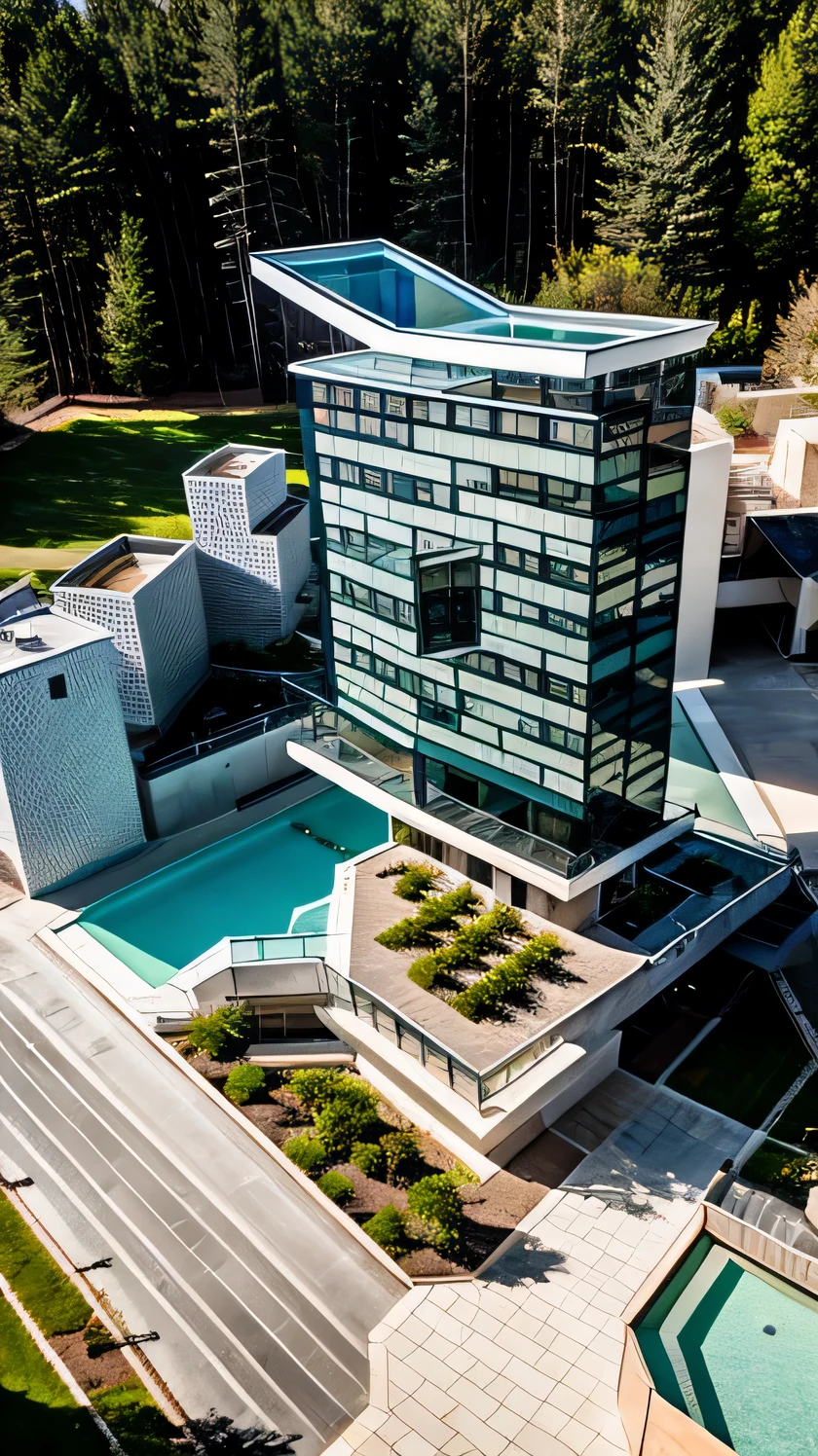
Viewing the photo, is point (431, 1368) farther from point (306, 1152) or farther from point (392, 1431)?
point (306, 1152)

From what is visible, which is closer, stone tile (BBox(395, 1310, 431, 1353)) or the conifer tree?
stone tile (BBox(395, 1310, 431, 1353))

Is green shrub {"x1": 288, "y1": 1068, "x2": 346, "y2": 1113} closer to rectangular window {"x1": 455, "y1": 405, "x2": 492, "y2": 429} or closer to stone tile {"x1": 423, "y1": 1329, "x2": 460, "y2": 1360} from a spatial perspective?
stone tile {"x1": 423, "y1": 1329, "x2": 460, "y2": 1360}

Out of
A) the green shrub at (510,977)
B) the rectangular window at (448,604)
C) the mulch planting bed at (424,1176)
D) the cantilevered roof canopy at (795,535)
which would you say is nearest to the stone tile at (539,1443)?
the mulch planting bed at (424,1176)

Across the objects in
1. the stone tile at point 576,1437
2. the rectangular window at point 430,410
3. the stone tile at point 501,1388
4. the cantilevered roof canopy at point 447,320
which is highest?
the cantilevered roof canopy at point 447,320

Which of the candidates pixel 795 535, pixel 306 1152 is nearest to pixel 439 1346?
pixel 306 1152

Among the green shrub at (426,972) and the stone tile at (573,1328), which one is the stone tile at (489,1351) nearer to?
the stone tile at (573,1328)

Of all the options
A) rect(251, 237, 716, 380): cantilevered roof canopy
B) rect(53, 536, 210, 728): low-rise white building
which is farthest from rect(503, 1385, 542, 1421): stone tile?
rect(53, 536, 210, 728): low-rise white building
